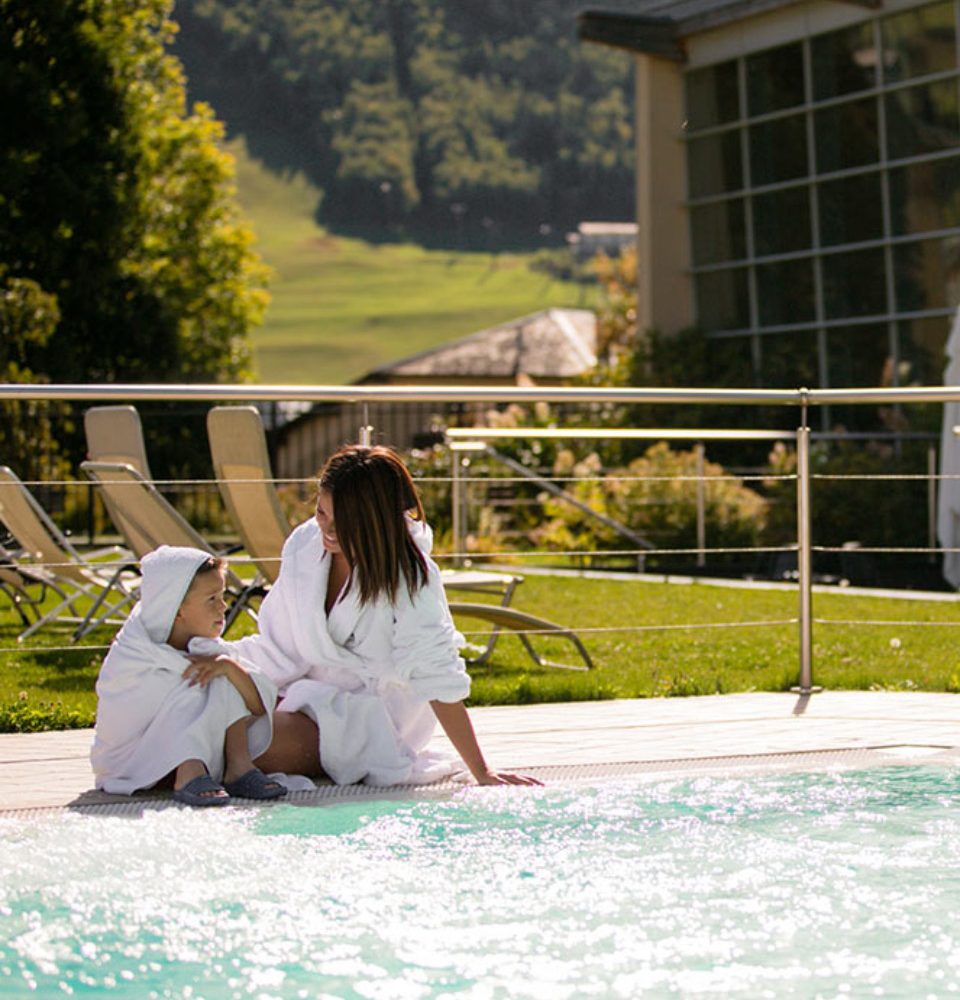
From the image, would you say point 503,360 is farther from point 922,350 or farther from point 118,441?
point 118,441

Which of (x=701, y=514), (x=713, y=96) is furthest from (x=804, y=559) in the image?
(x=713, y=96)

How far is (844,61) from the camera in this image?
20016 mm

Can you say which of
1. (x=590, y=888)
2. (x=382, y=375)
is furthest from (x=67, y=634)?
(x=382, y=375)

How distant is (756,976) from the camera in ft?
10.7

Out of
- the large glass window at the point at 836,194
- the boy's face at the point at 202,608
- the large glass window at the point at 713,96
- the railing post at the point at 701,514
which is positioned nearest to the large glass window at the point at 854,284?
the large glass window at the point at 836,194

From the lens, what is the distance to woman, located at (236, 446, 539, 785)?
15.5 feet

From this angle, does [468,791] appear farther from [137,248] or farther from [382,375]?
[382,375]

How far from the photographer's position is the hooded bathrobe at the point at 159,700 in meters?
4.64

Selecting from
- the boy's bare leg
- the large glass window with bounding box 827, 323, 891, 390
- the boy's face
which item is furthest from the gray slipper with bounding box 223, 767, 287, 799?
the large glass window with bounding box 827, 323, 891, 390

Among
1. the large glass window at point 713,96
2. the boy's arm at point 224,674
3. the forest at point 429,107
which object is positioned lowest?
the boy's arm at point 224,674

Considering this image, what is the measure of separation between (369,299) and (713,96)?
298 ft

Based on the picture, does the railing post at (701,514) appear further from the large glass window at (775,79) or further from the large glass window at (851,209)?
the large glass window at (775,79)

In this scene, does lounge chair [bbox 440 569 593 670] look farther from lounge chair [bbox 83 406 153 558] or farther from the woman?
the woman

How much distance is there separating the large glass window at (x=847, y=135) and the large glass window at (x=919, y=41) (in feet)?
1.78
